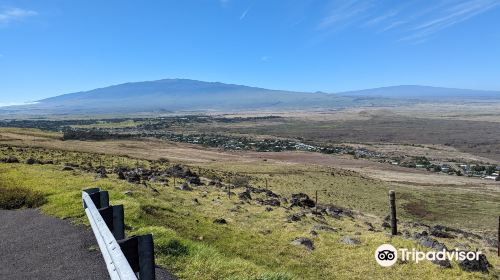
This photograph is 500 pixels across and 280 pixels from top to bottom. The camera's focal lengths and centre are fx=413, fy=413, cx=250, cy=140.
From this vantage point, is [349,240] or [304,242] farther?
[349,240]

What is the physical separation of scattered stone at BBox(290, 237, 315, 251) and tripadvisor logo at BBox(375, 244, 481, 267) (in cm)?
225

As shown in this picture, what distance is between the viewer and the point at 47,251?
10.0 metres

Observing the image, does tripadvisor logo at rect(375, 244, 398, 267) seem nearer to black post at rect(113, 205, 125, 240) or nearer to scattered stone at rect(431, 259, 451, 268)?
scattered stone at rect(431, 259, 451, 268)

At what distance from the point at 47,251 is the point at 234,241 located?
237 inches

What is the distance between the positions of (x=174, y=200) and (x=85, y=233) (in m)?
10.6

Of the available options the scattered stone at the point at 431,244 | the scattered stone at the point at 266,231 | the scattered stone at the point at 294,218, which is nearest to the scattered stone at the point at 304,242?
the scattered stone at the point at 266,231

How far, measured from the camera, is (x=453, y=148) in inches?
4540

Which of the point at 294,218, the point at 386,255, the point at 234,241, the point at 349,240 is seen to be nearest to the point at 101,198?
the point at 234,241

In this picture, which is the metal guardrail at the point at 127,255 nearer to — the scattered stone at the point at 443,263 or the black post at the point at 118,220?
the black post at the point at 118,220

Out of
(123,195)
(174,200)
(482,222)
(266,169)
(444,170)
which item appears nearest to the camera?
(123,195)

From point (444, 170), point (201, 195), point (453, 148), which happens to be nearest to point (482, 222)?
point (201, 195)

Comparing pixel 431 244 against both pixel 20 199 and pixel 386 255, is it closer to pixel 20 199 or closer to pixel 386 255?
pixel 386 255

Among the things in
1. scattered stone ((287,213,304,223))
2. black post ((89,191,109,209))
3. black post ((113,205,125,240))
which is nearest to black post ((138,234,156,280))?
black post ((113,205,125,240))

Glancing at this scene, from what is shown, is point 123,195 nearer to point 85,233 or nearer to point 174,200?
point 174,200
